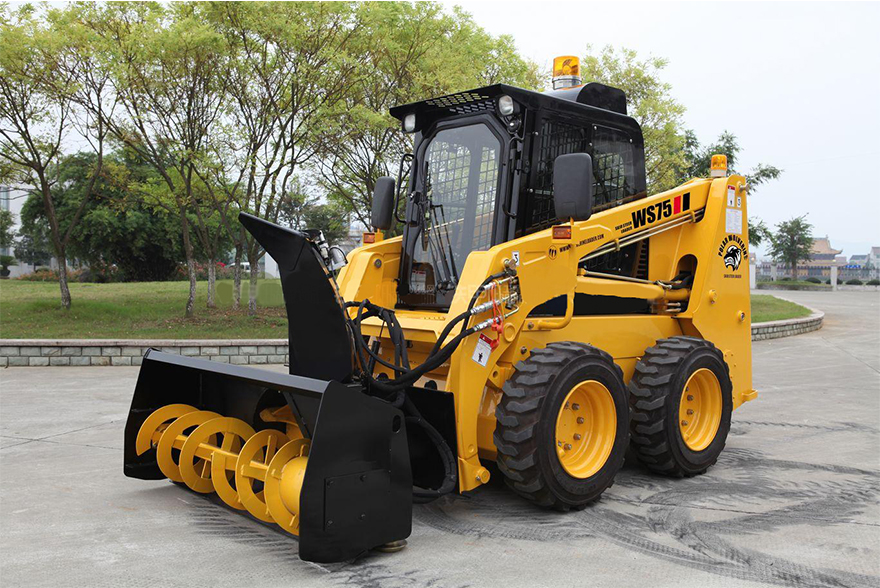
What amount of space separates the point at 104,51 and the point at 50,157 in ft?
10.6

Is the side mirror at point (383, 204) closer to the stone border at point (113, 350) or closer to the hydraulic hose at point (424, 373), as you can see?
the hydraulic hose at point (424, 373)

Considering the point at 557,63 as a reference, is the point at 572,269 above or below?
below

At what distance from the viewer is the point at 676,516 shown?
189 inches

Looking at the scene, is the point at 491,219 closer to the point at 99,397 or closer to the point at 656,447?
the point at 656,447

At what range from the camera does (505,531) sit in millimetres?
4504

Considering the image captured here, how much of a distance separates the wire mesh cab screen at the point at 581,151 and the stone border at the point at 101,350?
23.2 ft

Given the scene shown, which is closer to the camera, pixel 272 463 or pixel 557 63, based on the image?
pixel 272 463

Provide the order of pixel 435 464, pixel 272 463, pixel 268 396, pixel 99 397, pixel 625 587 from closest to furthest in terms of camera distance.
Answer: pixel 625 587 → pixel 272 463 → pixel 435 464 → pixel 268 396 → pixel 99 397

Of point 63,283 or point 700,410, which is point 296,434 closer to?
point 700,410

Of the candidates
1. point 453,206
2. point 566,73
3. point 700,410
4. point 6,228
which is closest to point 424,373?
point 453,206

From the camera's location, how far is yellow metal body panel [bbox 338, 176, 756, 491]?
4.67 m

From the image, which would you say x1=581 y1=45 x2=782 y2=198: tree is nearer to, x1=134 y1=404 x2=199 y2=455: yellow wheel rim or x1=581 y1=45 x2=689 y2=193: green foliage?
x1=581 y1=45 x2=689 y2=193: green foliage

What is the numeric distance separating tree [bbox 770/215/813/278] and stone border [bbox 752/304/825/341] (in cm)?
3305

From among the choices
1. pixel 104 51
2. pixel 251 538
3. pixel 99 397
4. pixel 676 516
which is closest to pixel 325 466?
pixel 251 538
